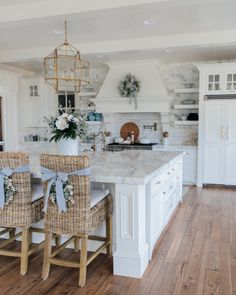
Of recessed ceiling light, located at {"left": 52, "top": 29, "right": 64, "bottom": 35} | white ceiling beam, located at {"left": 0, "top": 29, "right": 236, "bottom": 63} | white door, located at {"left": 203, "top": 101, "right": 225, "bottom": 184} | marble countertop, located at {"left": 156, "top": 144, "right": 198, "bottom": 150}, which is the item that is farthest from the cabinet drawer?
marble countertop, located at {"left": 156, "top": 144, "right": 198, "bottom": 150}

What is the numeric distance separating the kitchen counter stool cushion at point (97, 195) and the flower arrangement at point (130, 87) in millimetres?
4093

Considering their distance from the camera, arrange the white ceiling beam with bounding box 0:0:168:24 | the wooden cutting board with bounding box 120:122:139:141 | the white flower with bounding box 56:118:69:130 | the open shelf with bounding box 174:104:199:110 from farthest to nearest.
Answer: the wooden cutting board with bounding box 120:122:139:141
the open shelf with bounding box 174:104:199:110
the white ceiling beam with bounding box 0:0:168:24
the white flower with bounding box 56:118:69:130

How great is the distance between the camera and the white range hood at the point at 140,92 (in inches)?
266

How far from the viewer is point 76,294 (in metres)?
2.48

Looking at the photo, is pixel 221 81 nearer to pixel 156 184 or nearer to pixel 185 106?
pixel 185 106

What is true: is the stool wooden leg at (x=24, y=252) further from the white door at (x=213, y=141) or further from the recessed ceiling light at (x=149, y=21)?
the white door at (x=213, y=141)

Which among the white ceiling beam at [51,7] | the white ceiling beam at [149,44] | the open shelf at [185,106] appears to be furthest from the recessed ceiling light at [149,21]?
the open shelf at [185,106]

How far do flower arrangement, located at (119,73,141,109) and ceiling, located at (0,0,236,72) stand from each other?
1.68 ft

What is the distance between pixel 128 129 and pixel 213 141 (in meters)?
2.09

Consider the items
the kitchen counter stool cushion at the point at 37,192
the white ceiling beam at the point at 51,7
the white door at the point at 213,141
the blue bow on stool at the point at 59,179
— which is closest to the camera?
the blue bow on stool at the point at 59,179

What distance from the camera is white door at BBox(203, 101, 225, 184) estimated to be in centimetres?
617

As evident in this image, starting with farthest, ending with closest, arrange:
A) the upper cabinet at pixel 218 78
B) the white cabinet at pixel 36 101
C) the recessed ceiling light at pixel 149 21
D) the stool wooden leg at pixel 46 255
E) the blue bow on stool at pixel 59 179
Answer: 1. the white cabinet at pixel 36 101
2. the upper cabinet at pixel 218 78
3. the recessed ceiling light at pixel 149 21
4. the stool wooden leg at pixel 46 255
5. the blue bow on stool at pixel 59 179

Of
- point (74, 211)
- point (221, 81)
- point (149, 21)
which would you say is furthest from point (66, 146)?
point (221, 81)

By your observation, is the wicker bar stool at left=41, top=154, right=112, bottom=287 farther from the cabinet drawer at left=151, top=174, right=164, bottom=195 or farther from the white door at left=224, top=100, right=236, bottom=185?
the white door at left=224, top=100, right=236, bottom=185
